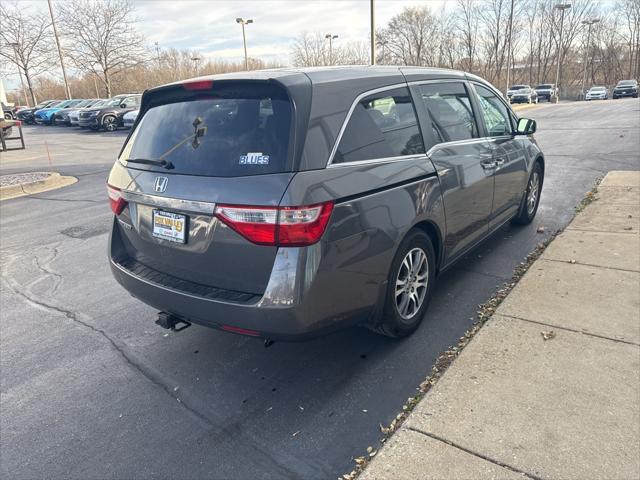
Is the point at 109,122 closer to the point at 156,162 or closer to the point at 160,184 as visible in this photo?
the point at 156,162

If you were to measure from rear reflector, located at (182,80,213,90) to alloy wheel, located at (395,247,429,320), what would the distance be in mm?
1677

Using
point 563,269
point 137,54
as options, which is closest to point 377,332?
point 563,269

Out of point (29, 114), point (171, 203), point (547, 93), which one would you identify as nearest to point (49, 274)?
point (171, 203)

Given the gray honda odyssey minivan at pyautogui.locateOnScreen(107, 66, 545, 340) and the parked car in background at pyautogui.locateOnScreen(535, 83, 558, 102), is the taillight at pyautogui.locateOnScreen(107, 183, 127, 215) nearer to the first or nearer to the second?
the gray honda odyssey minivan at pyautogui.locateOnScreen(107, 66, 545, 340)

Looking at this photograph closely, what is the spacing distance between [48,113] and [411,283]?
38.0 meters

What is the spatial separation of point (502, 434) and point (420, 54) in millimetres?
62935

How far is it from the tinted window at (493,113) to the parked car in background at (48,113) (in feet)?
115

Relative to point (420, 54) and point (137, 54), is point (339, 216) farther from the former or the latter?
point (420, 54)

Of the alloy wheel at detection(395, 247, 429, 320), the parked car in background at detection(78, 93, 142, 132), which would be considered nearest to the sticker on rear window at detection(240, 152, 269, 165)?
the alloy wheel at detection(395, 247, 429, 320)

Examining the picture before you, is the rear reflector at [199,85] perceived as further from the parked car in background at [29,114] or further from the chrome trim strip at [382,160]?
the parked car in background at [29,114]

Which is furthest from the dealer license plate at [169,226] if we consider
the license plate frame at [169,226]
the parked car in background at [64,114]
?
the parked car in background at [64,114]

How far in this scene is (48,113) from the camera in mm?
34406

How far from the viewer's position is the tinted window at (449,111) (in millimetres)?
3785

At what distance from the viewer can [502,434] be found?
2469mm
